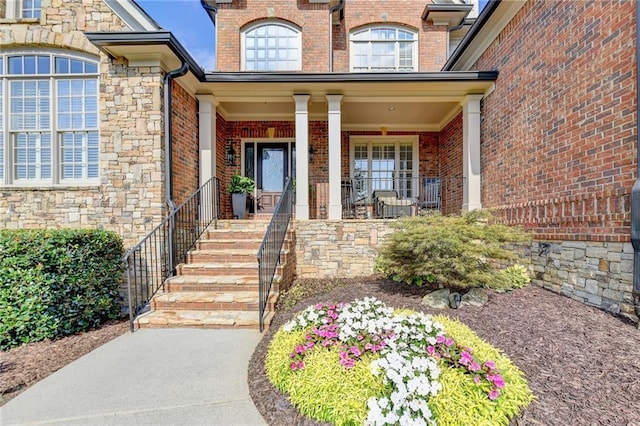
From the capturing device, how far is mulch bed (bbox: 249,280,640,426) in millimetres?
2289

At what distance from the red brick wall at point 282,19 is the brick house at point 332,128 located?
233 cm

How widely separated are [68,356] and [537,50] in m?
8.06

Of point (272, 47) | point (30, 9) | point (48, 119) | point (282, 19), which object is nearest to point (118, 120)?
point (48, 119)

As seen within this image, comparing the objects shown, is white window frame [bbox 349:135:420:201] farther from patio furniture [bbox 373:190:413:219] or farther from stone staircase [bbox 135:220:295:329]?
stone staircase [bbox 135:220:295:329]

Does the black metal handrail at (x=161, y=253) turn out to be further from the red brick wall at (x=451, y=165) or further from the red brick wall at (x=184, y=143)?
the red brick wall at (x=451, y=165)

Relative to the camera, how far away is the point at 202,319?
13.8ft

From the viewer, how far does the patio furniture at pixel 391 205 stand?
325 inches

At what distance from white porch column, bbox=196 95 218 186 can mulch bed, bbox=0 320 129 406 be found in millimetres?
3529

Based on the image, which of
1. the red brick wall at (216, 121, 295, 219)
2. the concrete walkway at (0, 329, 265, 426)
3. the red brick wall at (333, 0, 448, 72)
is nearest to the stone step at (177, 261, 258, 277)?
the concrete walkway at (0, 329, 265, 426)

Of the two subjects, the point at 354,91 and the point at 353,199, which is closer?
the point at 354,91

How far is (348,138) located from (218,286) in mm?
6066

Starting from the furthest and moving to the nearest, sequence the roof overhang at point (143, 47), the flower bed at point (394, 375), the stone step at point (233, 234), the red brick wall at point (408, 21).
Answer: the red brick wall at point (408, 21), the stone step at point (233, 234), the roof overhang at point (143, 47), the flower bed at point (394, 375)

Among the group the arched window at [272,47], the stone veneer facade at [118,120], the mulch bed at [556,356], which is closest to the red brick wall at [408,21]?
the arched window at [272,47]

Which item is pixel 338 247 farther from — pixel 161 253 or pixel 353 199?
pixel 161 253
